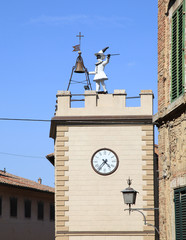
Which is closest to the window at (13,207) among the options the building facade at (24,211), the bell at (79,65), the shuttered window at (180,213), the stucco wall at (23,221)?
the building facade at (24,211)

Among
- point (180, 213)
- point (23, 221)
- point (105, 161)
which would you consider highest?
point (105, 161)

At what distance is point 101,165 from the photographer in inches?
1272

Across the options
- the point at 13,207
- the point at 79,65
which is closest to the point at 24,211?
the point at 13,207

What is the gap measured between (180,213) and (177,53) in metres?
3.59

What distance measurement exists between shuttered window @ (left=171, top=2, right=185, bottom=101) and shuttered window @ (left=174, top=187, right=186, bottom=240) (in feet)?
7.17

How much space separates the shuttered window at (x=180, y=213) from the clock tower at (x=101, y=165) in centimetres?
1643

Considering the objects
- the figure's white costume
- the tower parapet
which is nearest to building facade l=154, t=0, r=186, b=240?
the tower parapet

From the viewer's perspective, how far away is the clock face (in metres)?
32.2

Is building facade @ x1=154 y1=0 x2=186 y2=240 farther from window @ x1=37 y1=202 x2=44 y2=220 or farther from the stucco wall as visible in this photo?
window @ x1=37 y1=202 x2=44 y2=220

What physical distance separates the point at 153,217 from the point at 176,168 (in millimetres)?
16558

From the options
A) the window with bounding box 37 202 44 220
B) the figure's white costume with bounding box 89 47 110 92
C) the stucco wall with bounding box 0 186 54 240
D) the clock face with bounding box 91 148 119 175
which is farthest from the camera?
the window with bounding box 37 202 44 220

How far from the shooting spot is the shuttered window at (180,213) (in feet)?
47.7

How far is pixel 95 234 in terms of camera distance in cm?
3134

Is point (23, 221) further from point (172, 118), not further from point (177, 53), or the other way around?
point (177, 53)
